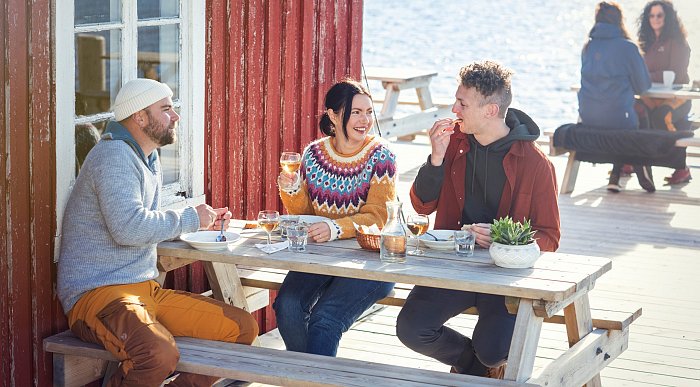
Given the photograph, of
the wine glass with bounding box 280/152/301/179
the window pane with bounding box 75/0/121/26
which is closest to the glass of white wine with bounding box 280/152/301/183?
the wine glass with bounding box 280/152/301/179

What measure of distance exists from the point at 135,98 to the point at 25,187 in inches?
18.3

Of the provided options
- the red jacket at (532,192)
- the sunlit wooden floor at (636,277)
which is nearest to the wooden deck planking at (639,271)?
the sunlit wooden floor at (636,277)

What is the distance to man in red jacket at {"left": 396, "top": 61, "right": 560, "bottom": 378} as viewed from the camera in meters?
4.05

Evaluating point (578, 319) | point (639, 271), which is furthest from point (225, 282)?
point (639, 271)

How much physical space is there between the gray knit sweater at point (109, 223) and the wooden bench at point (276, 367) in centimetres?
20

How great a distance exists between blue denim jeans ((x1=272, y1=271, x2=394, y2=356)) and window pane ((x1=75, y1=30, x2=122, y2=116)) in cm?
97

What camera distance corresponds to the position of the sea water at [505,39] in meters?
26.3

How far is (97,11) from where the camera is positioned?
404 cm

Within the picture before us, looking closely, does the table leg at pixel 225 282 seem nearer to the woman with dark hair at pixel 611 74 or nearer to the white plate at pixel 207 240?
the white plate at pixel 207 240

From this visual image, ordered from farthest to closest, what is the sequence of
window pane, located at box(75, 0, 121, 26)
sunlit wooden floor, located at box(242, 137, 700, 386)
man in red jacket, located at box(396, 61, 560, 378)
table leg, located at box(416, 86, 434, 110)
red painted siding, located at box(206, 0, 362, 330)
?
1. table leg, located at box(416, 86, 434, 110)
2. sunlit wooden floor, located at box(242, 137, 700, 386)
3. red painted siding, located at box(206, 0, 362, 330)
4. man in red jacket, located at box(396, 61, 560, 378)
5. window pane, located at box(75, 0, 121, 26)

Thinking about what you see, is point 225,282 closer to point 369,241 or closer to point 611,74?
point 369,241

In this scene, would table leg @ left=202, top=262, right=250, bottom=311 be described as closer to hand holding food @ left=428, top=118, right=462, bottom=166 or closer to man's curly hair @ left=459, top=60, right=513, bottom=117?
hand holding food @ left=428, top=118, right=462, bottom=166

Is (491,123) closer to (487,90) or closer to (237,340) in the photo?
(487,90)

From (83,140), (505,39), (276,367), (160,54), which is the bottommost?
(276,367)
